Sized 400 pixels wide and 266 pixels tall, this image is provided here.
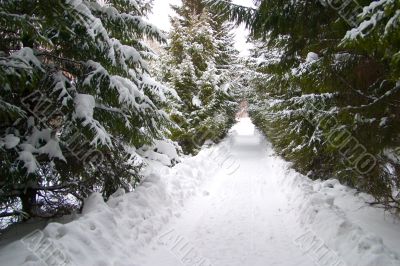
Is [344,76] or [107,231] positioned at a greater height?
[344,76]

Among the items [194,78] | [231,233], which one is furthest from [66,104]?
[194,78]

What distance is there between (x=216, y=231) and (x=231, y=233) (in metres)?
0.33

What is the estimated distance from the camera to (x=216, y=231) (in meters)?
6.72

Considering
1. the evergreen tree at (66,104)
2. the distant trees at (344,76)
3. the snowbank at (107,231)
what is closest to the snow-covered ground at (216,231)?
the snowbank at (107,231)

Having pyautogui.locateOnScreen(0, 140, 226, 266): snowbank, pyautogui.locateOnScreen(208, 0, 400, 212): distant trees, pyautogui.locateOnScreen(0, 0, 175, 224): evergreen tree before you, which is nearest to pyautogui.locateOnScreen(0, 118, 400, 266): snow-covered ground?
pyautogui.locateOnScreen(0, 140, 226, 266): snowbank

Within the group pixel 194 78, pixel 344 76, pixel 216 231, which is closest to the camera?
pixel 344 76

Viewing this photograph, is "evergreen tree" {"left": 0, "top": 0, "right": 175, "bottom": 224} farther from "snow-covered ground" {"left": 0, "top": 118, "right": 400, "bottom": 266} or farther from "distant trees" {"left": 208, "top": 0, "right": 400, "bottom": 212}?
"distant trees" {"left": 208, "top": 0, "right": 400, "bottom": 212}

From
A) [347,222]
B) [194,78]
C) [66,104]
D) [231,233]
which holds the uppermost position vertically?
[66,104]

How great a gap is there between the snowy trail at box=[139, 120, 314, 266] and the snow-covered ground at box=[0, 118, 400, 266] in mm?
18

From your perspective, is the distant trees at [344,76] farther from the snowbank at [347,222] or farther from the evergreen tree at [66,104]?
the evergreen tree at [66,104]

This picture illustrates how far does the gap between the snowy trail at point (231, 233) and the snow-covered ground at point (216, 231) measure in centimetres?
2

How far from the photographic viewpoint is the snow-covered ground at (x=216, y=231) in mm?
4703

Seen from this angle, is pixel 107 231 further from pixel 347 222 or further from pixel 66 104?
pixel 347 222

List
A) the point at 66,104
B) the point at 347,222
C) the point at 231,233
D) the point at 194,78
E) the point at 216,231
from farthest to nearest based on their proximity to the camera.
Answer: the point at 194,78 → the point at 216,231 → the point at 231,233 → the point at 347,222 → the point at 66,104
